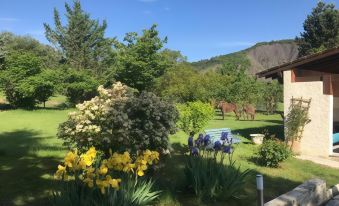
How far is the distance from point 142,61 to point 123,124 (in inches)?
1165

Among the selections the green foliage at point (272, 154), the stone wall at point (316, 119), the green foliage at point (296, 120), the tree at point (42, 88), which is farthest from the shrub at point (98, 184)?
the tree at point (42, 88)

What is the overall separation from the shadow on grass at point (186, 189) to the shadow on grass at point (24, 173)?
2.11 metres

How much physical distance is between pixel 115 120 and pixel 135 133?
458 millimetres

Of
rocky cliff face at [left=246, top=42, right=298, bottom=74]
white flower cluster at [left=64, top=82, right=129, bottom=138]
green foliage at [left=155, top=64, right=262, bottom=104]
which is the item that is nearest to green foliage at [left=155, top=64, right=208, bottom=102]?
green foliage at [left=155, top=64, right=262, bottom=104]

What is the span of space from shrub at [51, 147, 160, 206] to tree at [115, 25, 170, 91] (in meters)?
30.5

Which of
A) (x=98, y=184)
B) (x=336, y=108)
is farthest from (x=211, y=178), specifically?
(x=336, y=108)

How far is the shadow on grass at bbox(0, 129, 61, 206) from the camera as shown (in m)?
6.24

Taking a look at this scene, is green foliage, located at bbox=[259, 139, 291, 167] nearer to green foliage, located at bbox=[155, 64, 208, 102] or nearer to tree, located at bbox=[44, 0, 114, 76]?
green foliage, located at bbox=[155, 64, 208, 102]

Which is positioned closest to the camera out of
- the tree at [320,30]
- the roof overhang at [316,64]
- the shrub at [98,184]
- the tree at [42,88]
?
the shrub at [98,184]

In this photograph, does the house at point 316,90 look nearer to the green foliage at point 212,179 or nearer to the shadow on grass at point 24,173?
the green foliage at point 212,179

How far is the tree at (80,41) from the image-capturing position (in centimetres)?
4125

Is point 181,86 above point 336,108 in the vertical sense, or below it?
Result: above

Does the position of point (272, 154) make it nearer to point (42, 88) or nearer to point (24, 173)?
point (24, 173)

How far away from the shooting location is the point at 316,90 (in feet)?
41.5
